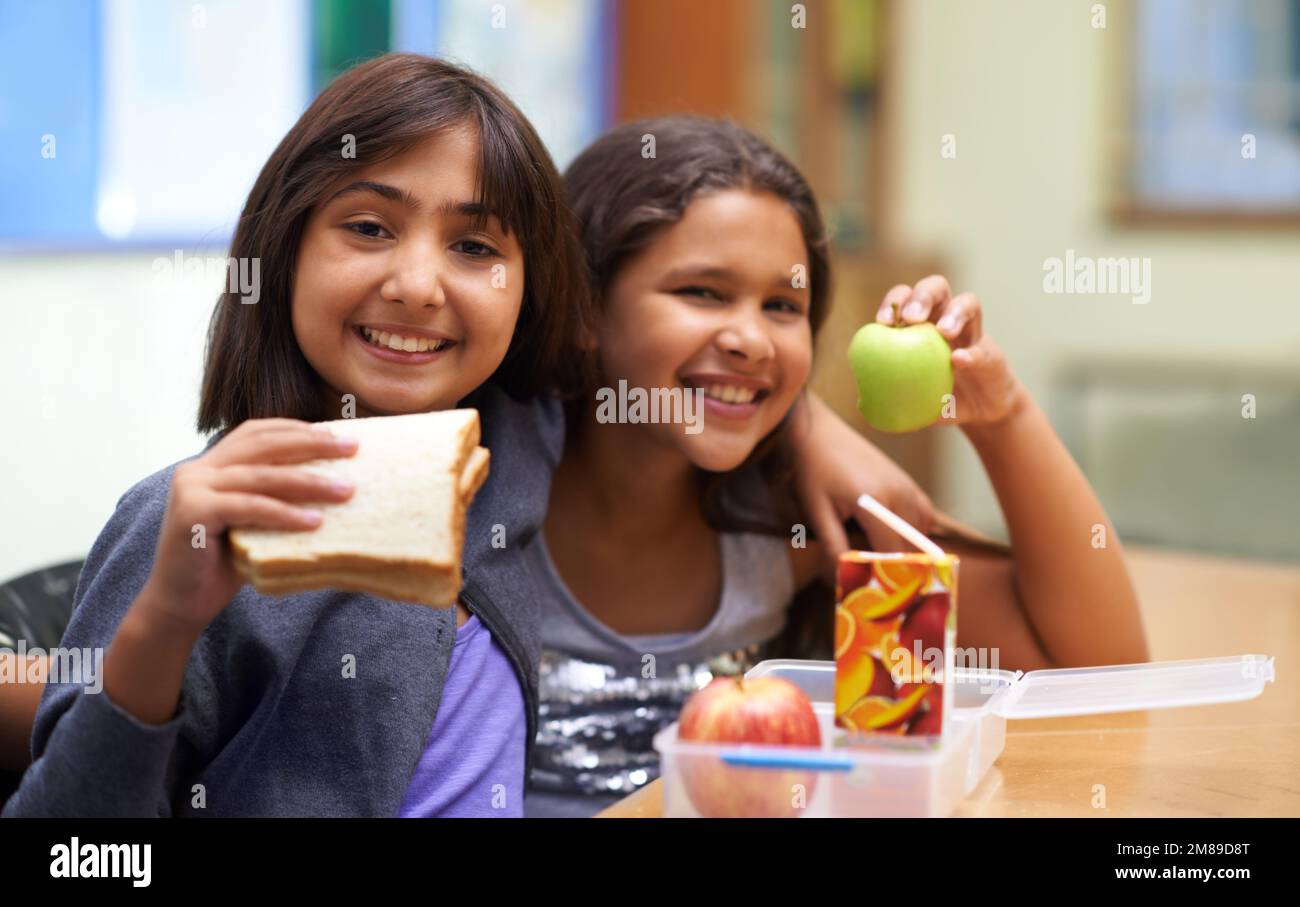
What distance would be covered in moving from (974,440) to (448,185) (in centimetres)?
60

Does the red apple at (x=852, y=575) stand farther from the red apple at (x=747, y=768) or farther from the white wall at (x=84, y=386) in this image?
the white wall at (x=84, y=386)

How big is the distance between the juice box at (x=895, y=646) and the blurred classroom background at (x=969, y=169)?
73.9 inches

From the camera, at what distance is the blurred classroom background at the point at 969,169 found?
Answer: 254cm

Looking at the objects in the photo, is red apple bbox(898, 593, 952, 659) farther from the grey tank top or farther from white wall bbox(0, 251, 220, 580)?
white wall bbox(0, 251, 220, 580)

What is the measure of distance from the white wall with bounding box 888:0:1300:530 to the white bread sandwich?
355 cm

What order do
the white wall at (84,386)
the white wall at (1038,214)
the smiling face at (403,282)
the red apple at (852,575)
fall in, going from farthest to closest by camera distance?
the white wall at (1038,214), the white wall at (84,386), the smiling face at (403,282), the red apple at (852,575)

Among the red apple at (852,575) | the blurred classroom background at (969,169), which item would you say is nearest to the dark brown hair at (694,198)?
the red apple at (852,575)

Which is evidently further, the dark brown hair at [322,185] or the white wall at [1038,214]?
the white wall at [1038,214]

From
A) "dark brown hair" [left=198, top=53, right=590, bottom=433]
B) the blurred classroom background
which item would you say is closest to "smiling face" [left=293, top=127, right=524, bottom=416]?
"dark brown hair" [left=198, top=53, right=590, bottom=433]

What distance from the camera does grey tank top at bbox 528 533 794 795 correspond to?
4.52 feet

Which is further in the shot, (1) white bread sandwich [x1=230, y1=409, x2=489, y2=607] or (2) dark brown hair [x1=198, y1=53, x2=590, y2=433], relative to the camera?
(2) dark brown hair [x1=198, y1=53, x2=590, y2=433]

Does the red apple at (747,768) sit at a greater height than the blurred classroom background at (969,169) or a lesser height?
lesser
